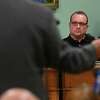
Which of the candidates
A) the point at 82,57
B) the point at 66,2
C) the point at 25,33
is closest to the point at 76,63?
the point at 82,57

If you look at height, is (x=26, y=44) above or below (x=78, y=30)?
below

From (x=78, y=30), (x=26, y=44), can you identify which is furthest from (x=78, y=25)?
(x=26, y=44)

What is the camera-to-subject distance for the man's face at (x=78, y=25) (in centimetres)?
455

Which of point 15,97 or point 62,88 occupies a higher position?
point 62,88

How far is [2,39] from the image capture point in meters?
1.37

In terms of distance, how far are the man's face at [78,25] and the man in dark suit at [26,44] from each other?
3.12 m

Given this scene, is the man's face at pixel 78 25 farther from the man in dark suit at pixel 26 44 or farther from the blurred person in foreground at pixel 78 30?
the man in dark suit at pixel 26 44

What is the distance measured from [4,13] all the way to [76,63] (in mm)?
320

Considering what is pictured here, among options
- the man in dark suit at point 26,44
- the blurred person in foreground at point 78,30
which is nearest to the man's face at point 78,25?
the blurred person in foreground at point 78,30

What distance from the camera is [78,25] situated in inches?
181

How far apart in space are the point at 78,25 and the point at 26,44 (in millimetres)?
3232

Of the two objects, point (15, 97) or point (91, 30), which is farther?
point (91, 30)

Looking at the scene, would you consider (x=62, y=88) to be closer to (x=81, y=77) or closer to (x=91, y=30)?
(x=81, y=77)

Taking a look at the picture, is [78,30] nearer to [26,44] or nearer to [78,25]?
[78,25]
